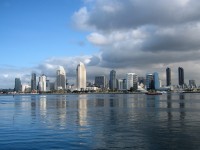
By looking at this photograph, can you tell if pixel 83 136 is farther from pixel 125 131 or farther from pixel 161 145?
pixel 161 145

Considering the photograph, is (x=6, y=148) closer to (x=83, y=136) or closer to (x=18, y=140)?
(x=18, y=140)

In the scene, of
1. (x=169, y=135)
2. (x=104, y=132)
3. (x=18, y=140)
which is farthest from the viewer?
(x=104, y=132)

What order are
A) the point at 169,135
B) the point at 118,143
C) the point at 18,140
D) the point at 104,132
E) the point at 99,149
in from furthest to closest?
the point at 104,132, the point at 169,135, the point at 18,140, the point at 118,143, the point at 99,149

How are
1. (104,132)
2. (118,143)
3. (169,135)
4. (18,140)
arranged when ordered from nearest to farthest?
(118,143) → (18,140) → (169,135) → (104,132)

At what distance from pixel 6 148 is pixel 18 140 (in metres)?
5.00

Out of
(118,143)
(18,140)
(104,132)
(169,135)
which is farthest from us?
A: (104,132)

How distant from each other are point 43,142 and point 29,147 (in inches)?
117

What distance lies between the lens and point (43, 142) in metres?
40.7

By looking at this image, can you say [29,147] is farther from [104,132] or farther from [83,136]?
[104,132]

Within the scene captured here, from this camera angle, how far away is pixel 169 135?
45750 mm

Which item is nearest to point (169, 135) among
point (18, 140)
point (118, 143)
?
point (118, 143)

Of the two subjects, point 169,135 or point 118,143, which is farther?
point 169,135

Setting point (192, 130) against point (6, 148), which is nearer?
point (6, 148)

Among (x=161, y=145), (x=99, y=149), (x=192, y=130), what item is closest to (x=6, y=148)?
(x=99, y=149)
